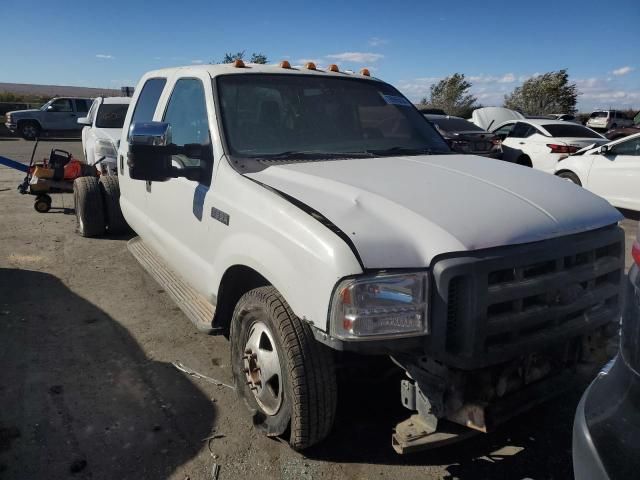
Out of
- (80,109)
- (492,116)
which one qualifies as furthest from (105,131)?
(80,109)

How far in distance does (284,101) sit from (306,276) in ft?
5.85

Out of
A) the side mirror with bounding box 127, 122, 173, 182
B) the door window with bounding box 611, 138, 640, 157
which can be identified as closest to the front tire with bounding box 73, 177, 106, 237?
the side mirror with bounding box 127, 122, 173, 182

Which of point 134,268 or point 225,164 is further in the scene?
point 134,268

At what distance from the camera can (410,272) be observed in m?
2.24

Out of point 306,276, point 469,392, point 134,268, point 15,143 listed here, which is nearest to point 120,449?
point 306,276

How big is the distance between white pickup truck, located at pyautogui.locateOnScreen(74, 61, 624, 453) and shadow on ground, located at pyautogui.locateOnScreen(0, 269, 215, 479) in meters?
0.46

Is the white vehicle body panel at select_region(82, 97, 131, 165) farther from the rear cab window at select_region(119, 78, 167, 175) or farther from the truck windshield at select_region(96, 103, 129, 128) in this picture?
the rear cab window at select_region(119, 78, 167, 175)

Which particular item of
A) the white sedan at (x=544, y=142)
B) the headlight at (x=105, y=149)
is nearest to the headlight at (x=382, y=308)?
the headlight at (x=105, y=149)

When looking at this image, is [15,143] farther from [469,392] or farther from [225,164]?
[469,392]

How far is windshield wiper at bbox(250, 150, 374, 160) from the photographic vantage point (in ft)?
11.1

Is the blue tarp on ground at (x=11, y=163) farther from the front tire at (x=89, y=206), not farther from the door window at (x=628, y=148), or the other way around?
the door window at (x=628, y=148)

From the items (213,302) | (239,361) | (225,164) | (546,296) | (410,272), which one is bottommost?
(239,361)

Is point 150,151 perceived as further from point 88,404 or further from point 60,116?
point 60,116

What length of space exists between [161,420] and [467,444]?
174 cm
